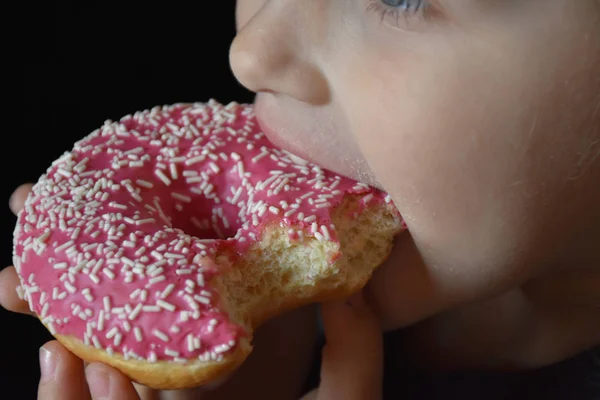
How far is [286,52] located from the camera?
0.75 meters

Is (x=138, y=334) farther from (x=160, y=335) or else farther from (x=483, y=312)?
(x=483, y=312)

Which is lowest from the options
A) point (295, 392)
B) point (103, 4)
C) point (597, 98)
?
point (295, 392)

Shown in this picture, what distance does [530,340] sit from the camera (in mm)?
1126

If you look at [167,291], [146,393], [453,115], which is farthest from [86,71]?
[453,115]

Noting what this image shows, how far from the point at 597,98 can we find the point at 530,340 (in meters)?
0.53

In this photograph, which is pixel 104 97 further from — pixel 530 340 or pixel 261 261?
pixel 530 340

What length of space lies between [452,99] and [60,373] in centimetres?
52

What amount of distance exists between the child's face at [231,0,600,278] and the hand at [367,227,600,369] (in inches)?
3.1

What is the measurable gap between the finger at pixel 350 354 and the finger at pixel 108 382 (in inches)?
11.0

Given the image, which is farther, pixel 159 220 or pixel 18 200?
pixel 18 200

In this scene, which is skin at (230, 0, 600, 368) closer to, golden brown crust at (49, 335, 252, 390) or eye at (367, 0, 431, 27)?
eye at (367, 0, 431, 27)

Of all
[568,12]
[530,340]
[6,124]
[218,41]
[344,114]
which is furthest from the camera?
[218,41]

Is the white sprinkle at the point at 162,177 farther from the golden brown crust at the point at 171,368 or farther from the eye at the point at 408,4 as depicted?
the eye at the point at 408,4

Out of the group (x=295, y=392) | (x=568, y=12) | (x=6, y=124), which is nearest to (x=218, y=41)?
(x=6, y=124)
